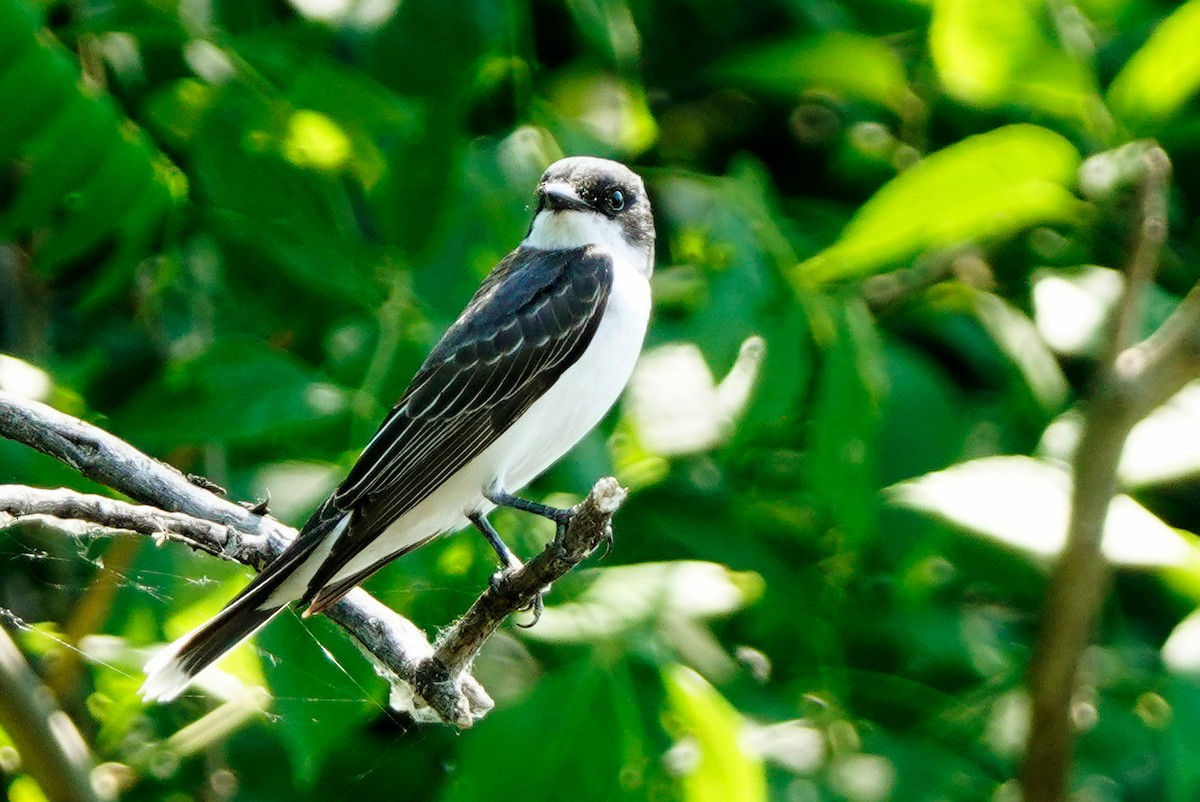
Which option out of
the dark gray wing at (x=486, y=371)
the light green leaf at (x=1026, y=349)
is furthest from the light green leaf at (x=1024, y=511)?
the dark gray wing at (x=486, y=371)

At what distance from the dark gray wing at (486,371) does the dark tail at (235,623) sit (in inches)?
9.5

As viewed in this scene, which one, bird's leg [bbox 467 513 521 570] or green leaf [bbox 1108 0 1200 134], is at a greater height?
green leaf [bbox 1108 0 1200 134]

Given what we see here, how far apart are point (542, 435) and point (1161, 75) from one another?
1.73 metres

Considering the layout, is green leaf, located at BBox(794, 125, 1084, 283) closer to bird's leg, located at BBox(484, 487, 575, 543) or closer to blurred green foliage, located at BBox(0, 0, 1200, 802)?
blurred green foliage, located at BBox(0, 0, 1200, 802)

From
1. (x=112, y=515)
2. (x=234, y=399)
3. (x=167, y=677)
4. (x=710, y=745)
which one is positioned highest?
(x=112, y=515)

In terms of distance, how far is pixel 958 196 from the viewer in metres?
3.21

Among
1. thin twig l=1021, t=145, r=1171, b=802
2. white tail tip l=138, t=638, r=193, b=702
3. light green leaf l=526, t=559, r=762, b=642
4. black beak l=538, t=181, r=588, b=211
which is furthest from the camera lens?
black beak l=538, t=181, r=588, b=211

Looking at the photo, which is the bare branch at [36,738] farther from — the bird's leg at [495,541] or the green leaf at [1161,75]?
the green leaf at [1161,75]

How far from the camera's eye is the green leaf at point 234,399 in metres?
3.33

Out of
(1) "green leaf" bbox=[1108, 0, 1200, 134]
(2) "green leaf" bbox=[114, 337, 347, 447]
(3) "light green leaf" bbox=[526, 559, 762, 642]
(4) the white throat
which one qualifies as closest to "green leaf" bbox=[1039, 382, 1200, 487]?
(1) "green leaf" bbox=[1108, 0, 1200, 134]

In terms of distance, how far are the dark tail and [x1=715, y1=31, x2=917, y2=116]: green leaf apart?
191 cm

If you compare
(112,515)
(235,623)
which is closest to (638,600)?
(235,623)

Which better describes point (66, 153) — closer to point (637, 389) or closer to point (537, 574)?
point (637, 389)

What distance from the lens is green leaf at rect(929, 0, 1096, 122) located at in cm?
336
